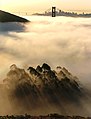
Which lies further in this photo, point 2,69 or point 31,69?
point 31,69

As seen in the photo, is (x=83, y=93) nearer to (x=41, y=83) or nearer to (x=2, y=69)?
(x=41, y=83)

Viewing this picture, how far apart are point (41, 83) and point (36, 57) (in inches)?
360

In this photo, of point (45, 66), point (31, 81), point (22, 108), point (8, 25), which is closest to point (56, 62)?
point (45, 66)

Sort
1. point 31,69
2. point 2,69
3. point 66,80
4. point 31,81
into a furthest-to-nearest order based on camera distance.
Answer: point 66,80, point 31,81, point 31,69, point 2,69

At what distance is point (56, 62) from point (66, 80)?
1786cm

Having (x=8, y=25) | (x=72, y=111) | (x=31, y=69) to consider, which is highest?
(x=8, y=25)

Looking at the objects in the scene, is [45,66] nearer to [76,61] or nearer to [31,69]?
[31,69]

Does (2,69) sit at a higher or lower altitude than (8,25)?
lower

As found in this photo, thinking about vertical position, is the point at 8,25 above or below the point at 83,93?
above

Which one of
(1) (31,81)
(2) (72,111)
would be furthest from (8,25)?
(2) (72,111)

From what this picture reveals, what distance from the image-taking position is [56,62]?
111 m

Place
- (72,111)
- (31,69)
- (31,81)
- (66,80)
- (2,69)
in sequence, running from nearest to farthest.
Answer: (72,111) → (2,69) → (31,69) → (31,81) → (66,80)

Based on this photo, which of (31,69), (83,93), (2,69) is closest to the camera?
(2,69)

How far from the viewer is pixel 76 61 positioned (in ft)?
390
